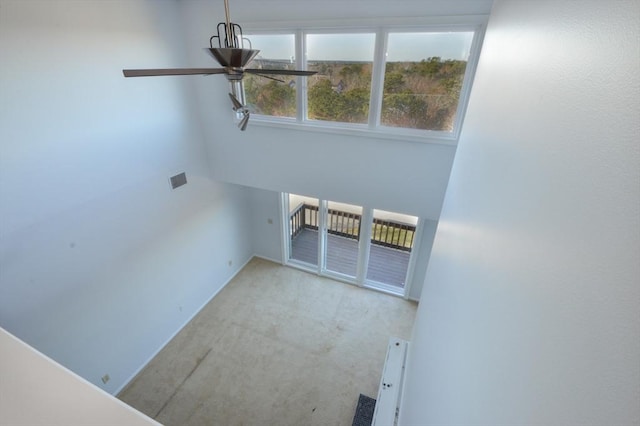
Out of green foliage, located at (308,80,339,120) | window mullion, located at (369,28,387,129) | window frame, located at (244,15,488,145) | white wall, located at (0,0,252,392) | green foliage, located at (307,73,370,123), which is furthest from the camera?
green foliage, located at (308,80,339,120)

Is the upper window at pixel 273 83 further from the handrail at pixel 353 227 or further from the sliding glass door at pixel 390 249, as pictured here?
the sliding glass door at pixel 390 249

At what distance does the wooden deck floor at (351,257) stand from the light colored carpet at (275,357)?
39cm

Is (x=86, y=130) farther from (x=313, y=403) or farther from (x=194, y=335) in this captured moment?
(x=313, y=403)

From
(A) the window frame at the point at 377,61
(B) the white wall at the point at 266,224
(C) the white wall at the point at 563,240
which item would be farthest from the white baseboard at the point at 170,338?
(C) the white wall at the point at 563,240

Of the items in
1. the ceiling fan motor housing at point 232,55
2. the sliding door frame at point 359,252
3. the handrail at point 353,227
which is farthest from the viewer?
the handrail at point 353,227

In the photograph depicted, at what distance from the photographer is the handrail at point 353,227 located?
5.86 meters

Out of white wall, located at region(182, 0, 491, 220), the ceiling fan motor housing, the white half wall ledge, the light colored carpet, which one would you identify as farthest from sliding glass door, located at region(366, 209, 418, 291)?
the white half wall ledge

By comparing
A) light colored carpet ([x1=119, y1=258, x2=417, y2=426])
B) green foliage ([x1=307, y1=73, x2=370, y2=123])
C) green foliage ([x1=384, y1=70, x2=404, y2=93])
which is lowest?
light colored carpet ([x1=119, y1=258, x2=417, y2=426])

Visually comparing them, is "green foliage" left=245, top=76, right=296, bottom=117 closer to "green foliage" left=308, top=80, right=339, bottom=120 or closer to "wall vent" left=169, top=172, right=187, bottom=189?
"green foliage" left=308, top=80, right=339, bottom=120

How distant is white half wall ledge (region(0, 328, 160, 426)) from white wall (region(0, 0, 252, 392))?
87.2 inches

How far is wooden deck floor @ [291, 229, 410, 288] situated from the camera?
Answer: 572 centimetres

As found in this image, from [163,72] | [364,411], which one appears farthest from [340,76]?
[364,411]

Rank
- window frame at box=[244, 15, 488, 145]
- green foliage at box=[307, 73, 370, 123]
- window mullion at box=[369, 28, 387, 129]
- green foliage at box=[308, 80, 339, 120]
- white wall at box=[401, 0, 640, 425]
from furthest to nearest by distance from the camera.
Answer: green foliage at box=[308, 80, 339, 120], green foliage at box=[307, 73, 370, 123], window mullion at box=[369, 28, 387, 129], window frame at box=[244, 15, 488, 145], white wall at box=[401, 0, 640, 425]

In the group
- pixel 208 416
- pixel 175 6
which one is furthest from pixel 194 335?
pixel 175 6
